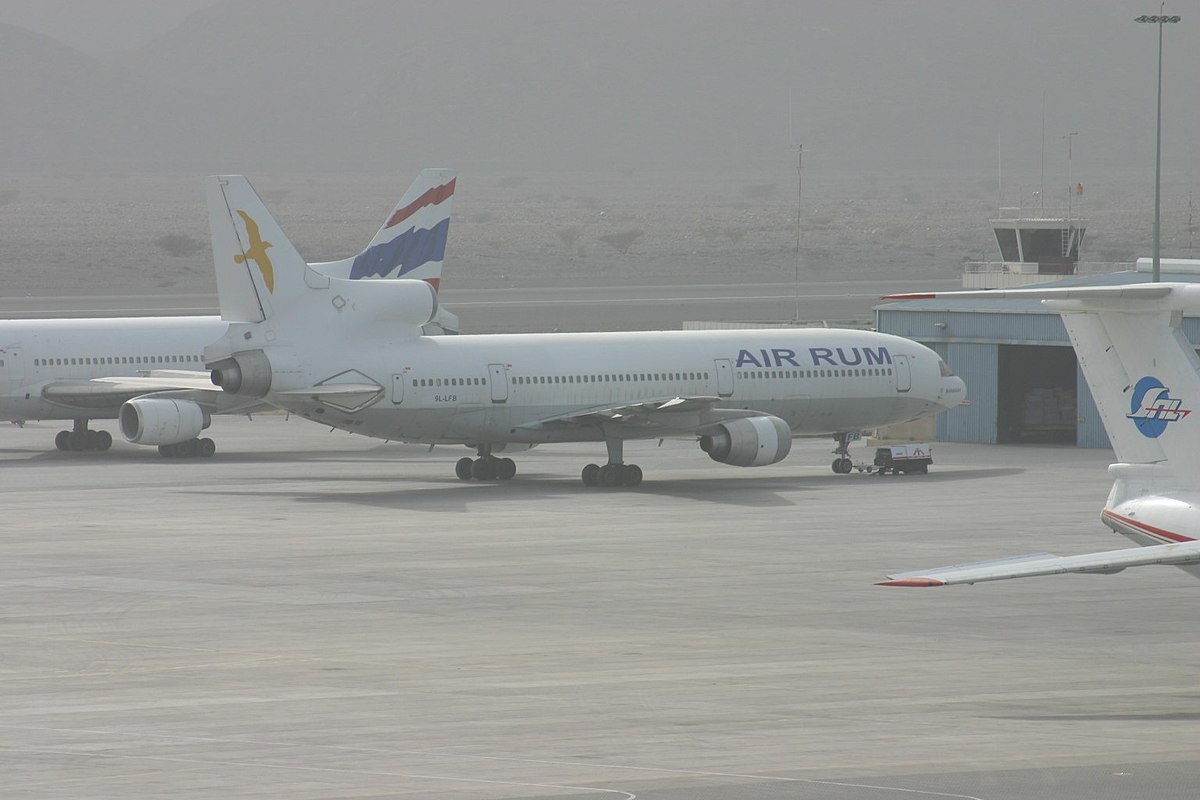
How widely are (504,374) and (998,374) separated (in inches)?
857

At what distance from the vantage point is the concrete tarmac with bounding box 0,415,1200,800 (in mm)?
21016

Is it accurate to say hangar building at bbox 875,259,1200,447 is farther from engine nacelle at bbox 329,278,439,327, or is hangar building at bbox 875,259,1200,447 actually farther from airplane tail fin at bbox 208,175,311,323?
airplane tail fin at bbox 208,175,311,323

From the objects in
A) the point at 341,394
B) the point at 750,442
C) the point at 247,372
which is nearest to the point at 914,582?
the point at 341,394

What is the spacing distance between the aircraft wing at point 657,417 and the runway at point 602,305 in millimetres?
56540

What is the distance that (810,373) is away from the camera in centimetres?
5641

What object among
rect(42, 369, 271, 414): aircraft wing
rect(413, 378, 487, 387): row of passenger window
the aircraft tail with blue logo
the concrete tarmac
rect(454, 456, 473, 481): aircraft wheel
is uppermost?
the aircraft tail with blue logo

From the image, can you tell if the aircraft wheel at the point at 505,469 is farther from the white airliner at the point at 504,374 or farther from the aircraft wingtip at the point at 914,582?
the aircraft wingtip at the point at 914,582

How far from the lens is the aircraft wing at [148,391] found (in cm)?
6172

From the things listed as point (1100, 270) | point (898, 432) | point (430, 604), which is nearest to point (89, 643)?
point (430, 604)

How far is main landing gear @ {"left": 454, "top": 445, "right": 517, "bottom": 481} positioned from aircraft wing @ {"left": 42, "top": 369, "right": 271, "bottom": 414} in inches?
373

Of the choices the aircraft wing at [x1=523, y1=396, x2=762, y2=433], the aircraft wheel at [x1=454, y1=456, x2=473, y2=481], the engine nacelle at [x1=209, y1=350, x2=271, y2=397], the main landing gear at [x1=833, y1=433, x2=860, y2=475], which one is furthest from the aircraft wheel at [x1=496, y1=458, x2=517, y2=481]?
the main landing gear at [x1=833, y1=433, x2=860, y2=475]

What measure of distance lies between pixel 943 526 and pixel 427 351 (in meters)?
15.2

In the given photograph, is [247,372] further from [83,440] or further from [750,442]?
[83,440]

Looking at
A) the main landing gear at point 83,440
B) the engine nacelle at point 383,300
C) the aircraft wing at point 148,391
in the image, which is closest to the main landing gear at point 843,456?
the engine nacelle at point 383,300
